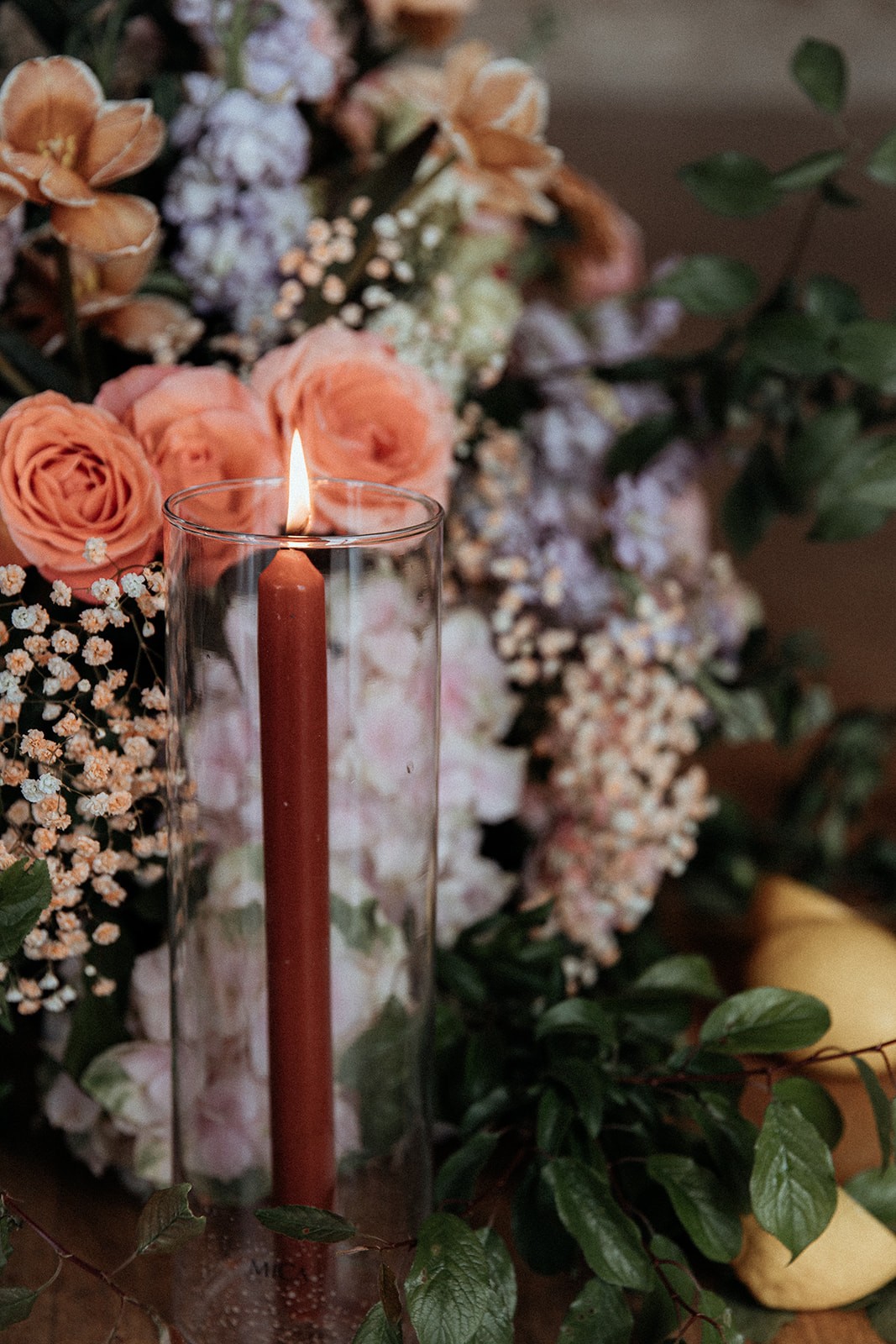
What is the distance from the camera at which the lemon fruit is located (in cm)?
52

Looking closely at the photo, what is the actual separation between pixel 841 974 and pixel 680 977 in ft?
0.25

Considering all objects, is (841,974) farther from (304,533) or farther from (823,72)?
(823,72)

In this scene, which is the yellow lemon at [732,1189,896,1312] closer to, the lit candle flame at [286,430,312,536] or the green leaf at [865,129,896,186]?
the lit candle flame at [286,430,312,536]

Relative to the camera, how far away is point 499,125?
55 cm

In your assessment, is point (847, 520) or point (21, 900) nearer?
point (21, 900)

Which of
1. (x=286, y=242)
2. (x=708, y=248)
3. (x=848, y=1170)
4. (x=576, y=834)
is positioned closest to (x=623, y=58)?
(x=708, y=248)

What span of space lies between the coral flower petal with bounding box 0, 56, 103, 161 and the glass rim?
0.14 metres

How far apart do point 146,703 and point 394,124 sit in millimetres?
460

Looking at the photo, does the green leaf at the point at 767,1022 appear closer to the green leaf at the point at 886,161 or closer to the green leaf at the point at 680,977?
the green leaf at the point at 680,977

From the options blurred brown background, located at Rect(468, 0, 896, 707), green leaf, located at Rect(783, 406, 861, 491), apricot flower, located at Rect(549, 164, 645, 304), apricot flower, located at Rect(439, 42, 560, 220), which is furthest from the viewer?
blurred brown background, located at Rect(468, 0, 896, 707)

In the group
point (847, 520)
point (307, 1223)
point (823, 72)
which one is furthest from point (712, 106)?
point (307, 1223)

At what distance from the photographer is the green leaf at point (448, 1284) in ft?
1.13

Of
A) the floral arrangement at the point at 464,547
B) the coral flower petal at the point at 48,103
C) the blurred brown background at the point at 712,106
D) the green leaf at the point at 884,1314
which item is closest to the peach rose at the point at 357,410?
the floral arrangement at the point at 464,547

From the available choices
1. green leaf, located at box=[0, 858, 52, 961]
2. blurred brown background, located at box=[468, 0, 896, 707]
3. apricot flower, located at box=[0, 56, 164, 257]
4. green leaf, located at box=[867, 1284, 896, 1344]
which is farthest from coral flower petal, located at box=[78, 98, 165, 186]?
blurred brown background, located at box=[468, 0, 896, 707]
